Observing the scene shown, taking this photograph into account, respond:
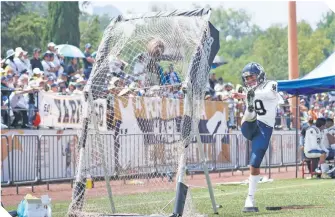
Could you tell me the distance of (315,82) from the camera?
2139 centimetres

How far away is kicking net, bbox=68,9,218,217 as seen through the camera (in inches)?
463

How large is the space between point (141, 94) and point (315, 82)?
5052 millimetres

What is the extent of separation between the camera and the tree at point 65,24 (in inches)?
1841

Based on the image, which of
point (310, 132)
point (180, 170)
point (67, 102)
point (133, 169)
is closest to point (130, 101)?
point (67, 102)

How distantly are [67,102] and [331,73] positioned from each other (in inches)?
270

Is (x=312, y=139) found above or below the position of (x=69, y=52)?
below

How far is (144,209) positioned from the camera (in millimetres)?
13039

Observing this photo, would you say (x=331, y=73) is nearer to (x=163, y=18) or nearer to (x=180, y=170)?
(x=163, y=18)

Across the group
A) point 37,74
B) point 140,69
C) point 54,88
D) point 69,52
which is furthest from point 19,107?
point 69,52

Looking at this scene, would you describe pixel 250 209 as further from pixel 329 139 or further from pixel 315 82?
pixel 329 139

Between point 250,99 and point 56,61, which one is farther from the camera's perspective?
point 56,61

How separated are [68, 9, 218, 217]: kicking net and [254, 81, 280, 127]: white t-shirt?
115 centimetres

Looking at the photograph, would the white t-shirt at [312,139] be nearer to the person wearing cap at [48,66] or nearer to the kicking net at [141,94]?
the kicking net at [141,94]

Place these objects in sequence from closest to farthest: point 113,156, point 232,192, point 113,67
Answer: point 113,67, point 232,192, point 113,156
